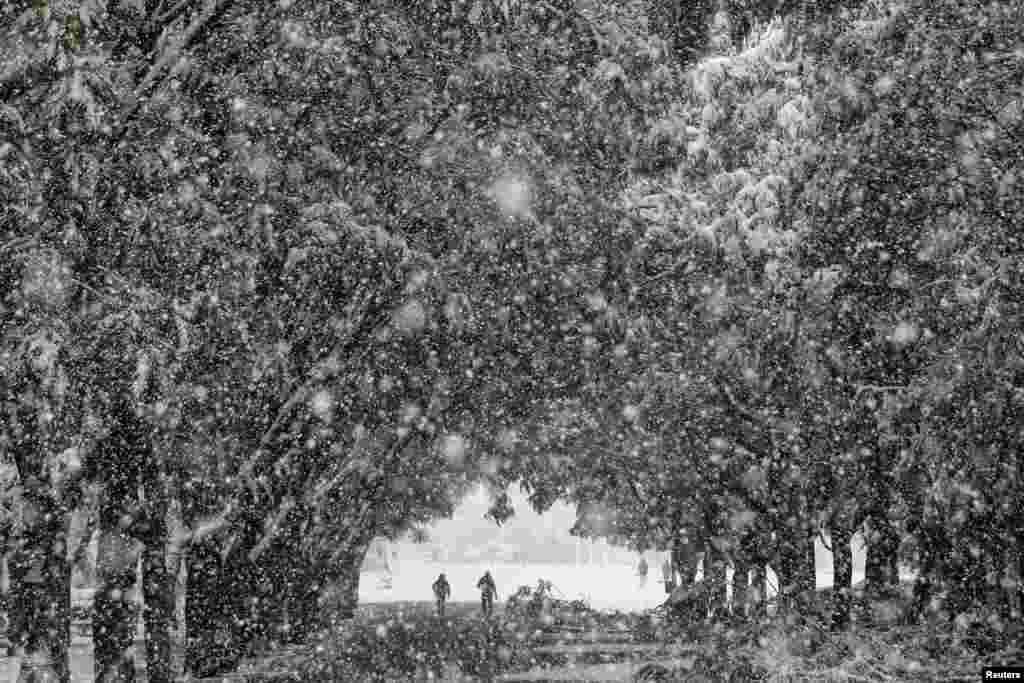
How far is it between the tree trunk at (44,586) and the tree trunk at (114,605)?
72 cm

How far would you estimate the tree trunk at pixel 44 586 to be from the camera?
10.7m

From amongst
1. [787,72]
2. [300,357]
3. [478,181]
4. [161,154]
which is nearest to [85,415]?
[161,154]

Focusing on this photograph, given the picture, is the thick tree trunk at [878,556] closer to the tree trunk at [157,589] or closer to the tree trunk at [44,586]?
the tree trunk at [157,589]

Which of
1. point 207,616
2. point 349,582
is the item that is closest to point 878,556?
point 207,616

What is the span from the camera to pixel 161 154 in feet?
35.3

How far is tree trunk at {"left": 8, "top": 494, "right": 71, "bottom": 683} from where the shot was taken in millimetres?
10672

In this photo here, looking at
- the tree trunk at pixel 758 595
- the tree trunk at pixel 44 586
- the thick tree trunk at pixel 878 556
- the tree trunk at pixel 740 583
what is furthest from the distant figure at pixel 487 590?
the tree trunk at pixel 44 586

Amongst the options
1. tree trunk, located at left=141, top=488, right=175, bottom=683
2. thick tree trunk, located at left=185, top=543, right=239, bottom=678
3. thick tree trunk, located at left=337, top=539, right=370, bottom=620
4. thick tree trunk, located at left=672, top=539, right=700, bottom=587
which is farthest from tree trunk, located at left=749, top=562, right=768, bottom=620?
thick tree trunk, located at left=337, top=539, right=370, bottom=620

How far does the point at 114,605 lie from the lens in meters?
12.4

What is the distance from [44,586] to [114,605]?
4.98 feet

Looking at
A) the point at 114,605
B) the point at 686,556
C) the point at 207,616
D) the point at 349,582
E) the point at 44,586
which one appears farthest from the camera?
the point at 349,582

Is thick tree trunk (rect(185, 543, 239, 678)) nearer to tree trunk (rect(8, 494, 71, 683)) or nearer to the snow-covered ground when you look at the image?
tree trunk (rect(8, 494, 71, 683))

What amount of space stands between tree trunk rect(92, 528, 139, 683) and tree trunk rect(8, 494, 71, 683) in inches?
28.5

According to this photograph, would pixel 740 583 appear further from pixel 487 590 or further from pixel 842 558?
pixel 487 590
